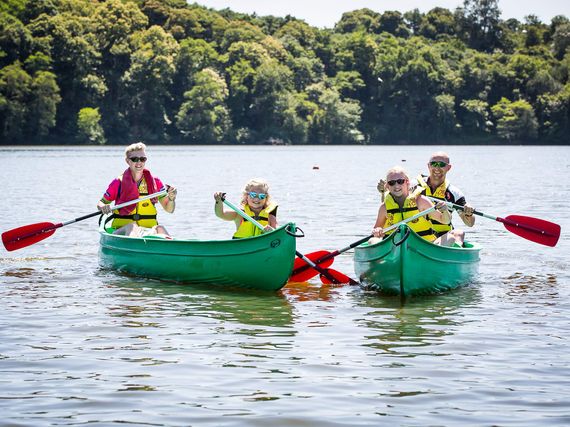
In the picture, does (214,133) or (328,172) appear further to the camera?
(214,133)

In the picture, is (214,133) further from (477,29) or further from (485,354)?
(485,354)

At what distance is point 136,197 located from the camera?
41.5 ft

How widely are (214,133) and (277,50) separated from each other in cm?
2185

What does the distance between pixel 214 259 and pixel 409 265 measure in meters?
2.30

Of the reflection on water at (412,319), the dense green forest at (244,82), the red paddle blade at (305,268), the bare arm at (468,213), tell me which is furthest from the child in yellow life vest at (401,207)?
the dense green forest at (244,82)

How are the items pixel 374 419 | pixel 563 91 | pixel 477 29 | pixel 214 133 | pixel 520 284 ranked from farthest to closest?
pixel 477 29 → pixel 563 91 → pixel 214 133 → pixel 520 284 → pixel 374 419

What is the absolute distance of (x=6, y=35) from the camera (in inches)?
3172

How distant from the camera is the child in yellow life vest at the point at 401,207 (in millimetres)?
11031

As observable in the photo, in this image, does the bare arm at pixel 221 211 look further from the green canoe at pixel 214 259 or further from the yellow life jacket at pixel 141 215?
the yellow life jacket at pixel 141 215

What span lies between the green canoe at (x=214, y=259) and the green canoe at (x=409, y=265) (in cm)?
93

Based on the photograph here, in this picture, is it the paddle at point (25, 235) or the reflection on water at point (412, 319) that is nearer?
the reflection on water at point (412, 319)

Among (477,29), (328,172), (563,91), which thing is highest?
(477,29)

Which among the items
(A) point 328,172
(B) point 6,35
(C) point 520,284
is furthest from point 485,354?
(B) point 6,35

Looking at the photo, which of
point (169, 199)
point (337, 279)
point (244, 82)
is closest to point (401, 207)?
point (337, 279)
